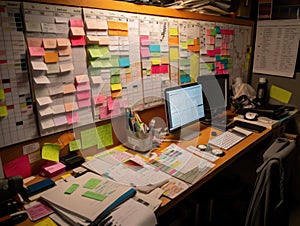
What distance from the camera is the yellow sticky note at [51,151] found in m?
1.30

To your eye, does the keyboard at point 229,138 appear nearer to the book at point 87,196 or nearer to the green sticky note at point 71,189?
the book at point 87,196

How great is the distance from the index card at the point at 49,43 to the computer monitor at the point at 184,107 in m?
0.72

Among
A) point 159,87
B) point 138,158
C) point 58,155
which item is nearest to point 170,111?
point 159,87

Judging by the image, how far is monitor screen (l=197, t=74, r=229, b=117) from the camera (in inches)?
79.7

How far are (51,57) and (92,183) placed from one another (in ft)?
2.14

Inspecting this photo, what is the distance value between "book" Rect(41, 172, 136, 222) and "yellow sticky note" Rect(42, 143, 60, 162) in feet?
0.63

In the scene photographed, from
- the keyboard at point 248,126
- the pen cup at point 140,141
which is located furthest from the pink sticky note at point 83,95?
the keyboard at point 248,126

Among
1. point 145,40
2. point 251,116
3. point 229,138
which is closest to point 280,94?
point 251,116

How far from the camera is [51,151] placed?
133 centimetres

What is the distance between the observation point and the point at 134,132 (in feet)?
5.07

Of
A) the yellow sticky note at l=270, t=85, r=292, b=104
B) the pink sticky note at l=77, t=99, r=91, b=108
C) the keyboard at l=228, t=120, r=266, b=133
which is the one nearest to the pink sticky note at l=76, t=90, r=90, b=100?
the pink sticky note at l=77, t=99, r=91, b=108

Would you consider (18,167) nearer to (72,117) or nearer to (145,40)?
(72,117)

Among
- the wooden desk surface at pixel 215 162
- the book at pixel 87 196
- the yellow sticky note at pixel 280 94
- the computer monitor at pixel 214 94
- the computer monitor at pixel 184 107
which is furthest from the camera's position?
the yellow sticky note at pixel 280 94

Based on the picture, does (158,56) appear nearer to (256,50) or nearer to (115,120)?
(115,120)
